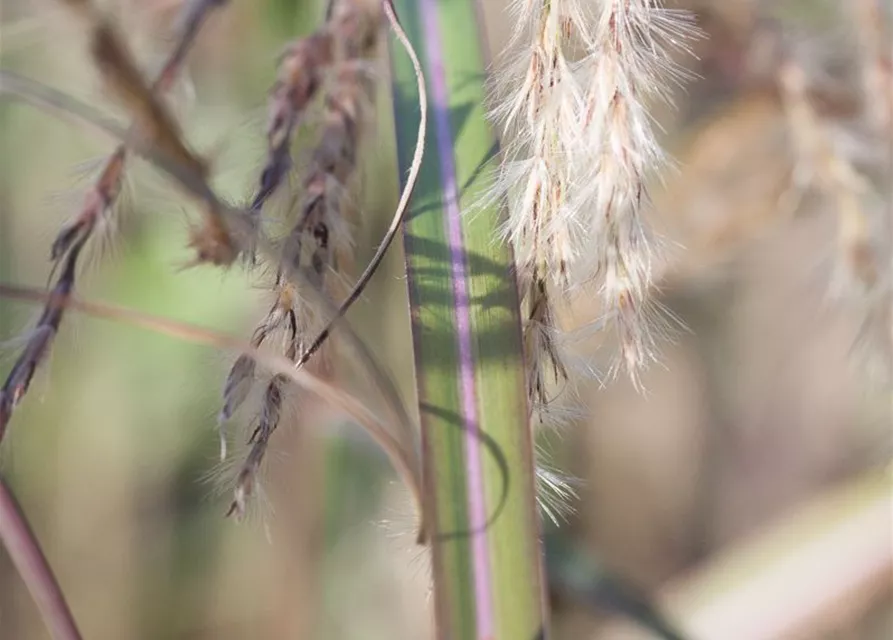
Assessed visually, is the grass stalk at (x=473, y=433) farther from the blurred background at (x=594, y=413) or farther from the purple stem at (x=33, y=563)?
the blurred background at (x=594, y=413)

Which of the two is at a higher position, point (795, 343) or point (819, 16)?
point (819, 16)

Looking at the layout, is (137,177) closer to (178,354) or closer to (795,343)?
(178,354)

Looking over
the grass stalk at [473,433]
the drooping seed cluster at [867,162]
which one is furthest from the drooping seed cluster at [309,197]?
the drooping seed cluster at [867,162]

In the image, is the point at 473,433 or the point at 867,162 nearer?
the point at 473,433

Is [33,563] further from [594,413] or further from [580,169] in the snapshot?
[594,413]

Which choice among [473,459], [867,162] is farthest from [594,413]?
[473,459]

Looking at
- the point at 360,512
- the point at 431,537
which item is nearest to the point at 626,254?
the point at 431,537
